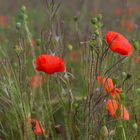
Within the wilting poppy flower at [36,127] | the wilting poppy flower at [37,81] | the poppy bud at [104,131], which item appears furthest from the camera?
the wilting poppy flower at [36,127]

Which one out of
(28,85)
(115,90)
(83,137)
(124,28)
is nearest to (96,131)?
(83,137)

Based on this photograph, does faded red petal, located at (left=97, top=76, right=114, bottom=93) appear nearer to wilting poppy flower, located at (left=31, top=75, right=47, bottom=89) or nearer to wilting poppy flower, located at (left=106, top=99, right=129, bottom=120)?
wilting poppy flower, located at (left=106, top=99, right=129, bottom=120)

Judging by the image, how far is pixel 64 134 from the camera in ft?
6.66

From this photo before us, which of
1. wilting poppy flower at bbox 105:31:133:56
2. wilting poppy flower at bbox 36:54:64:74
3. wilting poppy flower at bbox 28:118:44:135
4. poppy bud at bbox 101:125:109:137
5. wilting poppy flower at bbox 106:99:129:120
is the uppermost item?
wilting poppy flower at bbox 105:31:133:56

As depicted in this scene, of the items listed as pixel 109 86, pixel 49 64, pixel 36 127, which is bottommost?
pixel 36 127

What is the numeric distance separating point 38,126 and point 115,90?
34 cm

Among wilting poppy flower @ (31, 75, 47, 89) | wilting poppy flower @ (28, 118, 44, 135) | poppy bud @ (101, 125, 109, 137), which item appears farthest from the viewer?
wilting poppy flower @ (28, 118, 44, 135)

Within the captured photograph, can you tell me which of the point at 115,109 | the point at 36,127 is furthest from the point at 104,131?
the point at 36,127

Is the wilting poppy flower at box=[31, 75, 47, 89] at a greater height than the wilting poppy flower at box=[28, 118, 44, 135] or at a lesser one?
greater

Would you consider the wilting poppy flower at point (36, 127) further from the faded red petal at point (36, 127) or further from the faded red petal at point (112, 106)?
the faded red petal at point (112, 106)

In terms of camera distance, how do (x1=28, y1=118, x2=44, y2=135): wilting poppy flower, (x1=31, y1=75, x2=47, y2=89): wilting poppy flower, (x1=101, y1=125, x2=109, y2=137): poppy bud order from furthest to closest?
1. (x1=28, y1=118, x2=44, y2=135): wilting poppy flower
2. (x1=101, y1=125, x2=109, y2=137): poppy bud
3. (x1=31, y1=75, x2=47, y2=89): wilting poppy flower

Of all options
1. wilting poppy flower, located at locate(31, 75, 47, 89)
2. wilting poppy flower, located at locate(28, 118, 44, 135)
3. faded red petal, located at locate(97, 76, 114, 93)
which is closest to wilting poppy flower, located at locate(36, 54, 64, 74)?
wilting poppy flower, located at locate(31, 75, 47, 89)

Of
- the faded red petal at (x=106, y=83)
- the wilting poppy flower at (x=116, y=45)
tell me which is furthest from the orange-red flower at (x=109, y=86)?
the wilting poppy flower at (x=116, y=45)

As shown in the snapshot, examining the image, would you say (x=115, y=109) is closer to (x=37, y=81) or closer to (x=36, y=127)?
(x=36, y=127)
